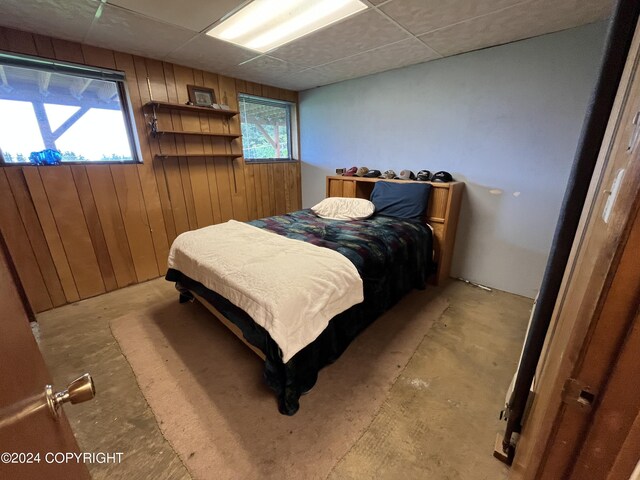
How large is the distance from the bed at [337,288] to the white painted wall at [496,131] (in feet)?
2.04

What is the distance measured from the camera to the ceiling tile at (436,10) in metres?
1.66

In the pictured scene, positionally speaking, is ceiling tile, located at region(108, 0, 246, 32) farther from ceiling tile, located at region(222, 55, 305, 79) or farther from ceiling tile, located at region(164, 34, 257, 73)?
ceiling tile, located at region(222, 55, 305, 79)

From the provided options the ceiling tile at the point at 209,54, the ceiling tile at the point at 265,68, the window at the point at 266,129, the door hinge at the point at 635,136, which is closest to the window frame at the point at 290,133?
the window at the point at 266,129

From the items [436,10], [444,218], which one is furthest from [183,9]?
[444,218]

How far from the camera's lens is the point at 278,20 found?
1.95 metres

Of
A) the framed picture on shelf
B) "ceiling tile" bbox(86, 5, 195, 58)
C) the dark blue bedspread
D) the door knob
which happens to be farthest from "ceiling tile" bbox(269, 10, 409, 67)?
the door knob

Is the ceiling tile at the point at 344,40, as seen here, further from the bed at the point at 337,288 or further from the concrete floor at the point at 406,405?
the concrete floor at the point at 406,405

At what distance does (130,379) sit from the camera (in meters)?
1.64

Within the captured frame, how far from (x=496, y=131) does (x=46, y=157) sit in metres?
4.03

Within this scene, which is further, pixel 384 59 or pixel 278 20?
pixel 384 59

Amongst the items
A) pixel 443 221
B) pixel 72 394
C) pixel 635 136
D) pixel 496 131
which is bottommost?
pixel 443 221

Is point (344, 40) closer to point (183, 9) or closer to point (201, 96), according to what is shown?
point (183, 9)

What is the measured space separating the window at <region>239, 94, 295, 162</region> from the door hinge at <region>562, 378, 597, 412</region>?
3796mm

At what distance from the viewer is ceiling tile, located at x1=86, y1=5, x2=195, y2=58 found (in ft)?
6.00
